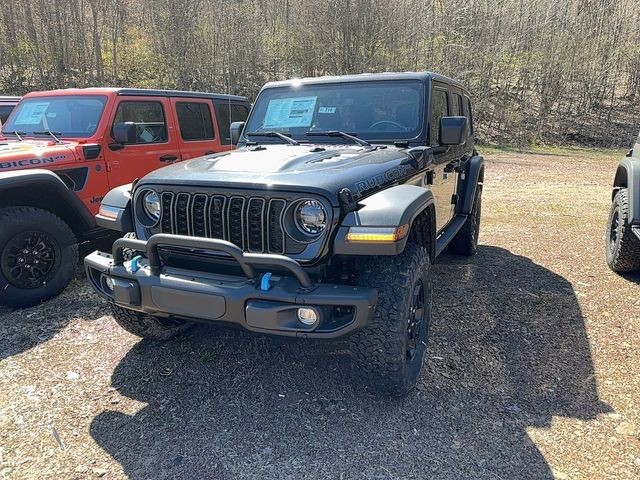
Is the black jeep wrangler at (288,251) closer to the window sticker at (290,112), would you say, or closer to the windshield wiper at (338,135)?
the windshield wiper at (338,135)

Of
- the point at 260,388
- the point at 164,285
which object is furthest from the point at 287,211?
the point at 260,388

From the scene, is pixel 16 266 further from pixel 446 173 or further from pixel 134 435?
pixel 446 173

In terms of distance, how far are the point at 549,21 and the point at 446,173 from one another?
2219 centimetres

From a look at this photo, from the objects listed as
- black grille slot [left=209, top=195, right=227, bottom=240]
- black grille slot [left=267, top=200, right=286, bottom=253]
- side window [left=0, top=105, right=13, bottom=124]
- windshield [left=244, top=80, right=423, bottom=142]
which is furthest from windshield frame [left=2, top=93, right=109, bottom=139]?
black grille slot [left=267, top=200, right=286, bottom=253]

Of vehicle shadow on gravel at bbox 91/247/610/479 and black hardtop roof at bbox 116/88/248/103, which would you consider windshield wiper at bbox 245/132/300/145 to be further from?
black hardtop roof at bbox 116/88/248/103

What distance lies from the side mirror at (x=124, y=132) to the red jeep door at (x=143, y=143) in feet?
0.27

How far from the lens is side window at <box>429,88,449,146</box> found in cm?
380

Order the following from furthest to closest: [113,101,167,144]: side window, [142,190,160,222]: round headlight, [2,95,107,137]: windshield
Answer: [113,101,167,144]: side window < [2,95,107,137]: windshield < [142,190,160,222]: round headlight

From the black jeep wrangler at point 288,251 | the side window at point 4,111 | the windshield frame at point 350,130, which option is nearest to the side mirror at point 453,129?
the windshield frame at point 350,130

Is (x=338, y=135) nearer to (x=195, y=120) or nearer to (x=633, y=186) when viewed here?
(x=633, y=186)

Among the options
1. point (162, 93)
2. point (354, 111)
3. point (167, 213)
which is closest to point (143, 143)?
point (162, 93)

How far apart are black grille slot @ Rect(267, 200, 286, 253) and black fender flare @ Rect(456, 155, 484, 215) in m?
2.94

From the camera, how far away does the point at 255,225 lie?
8.43ft

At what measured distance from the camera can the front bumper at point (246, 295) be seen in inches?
91.4
